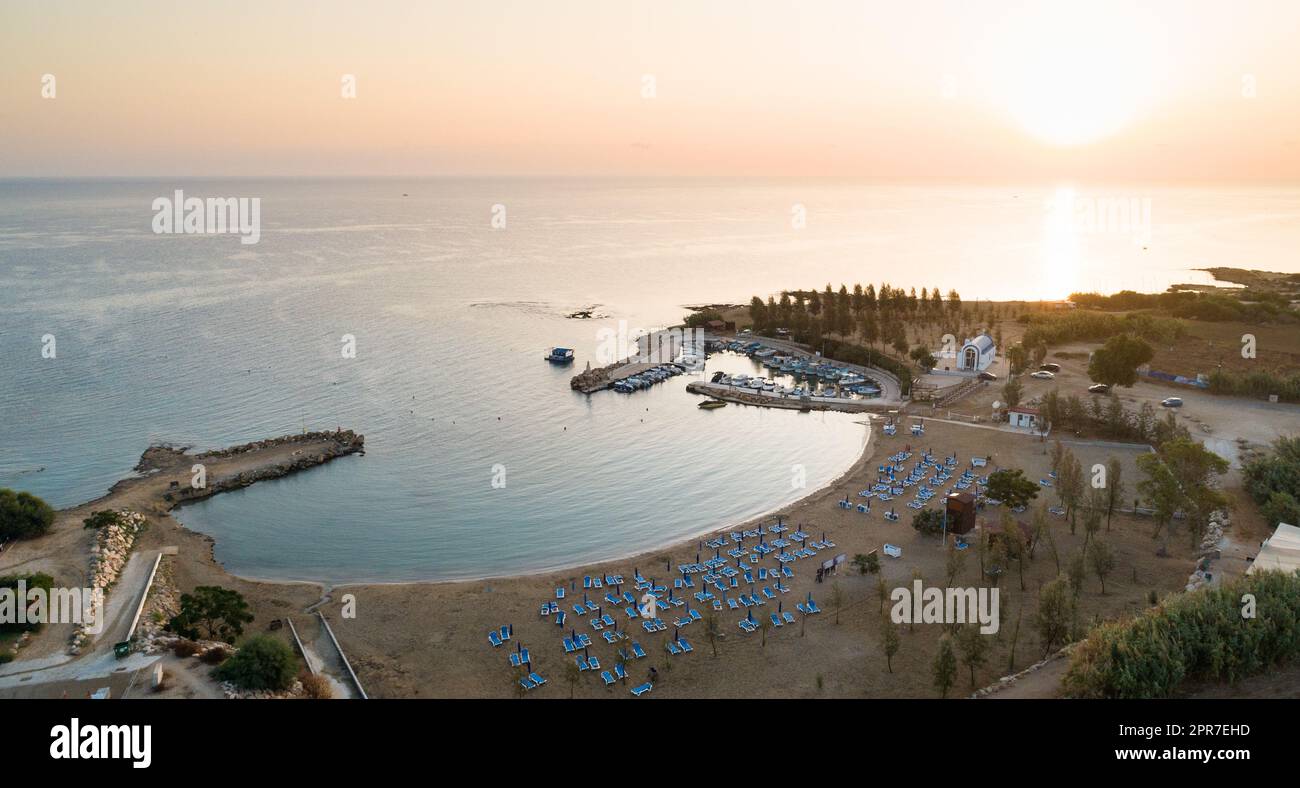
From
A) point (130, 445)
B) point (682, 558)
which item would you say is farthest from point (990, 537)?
point (130, 445)

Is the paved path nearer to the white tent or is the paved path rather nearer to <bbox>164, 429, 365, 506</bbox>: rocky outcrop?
Result: <bbox>164, 429, 365, 506</bbox>: rocky outcrop

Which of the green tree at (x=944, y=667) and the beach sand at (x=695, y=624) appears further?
the beach sand at (x=695, y=624)

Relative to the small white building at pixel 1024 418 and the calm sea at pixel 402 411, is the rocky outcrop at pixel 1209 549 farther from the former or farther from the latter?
the calm sea at pixel 402 411

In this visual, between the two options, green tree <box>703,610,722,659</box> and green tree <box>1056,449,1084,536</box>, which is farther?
green tree <box>1056,449,1084,536</box>

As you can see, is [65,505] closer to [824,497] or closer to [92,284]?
[824,497]

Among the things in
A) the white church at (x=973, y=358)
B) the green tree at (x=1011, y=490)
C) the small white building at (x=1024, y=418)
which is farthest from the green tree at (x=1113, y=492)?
the white church at (x=973, y=358)

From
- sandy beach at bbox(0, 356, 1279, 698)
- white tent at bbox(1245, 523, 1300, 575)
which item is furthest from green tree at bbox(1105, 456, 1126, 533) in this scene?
white tent at bbox(1245, 523, 1300, 575)

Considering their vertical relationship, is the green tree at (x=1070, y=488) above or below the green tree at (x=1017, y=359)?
below
